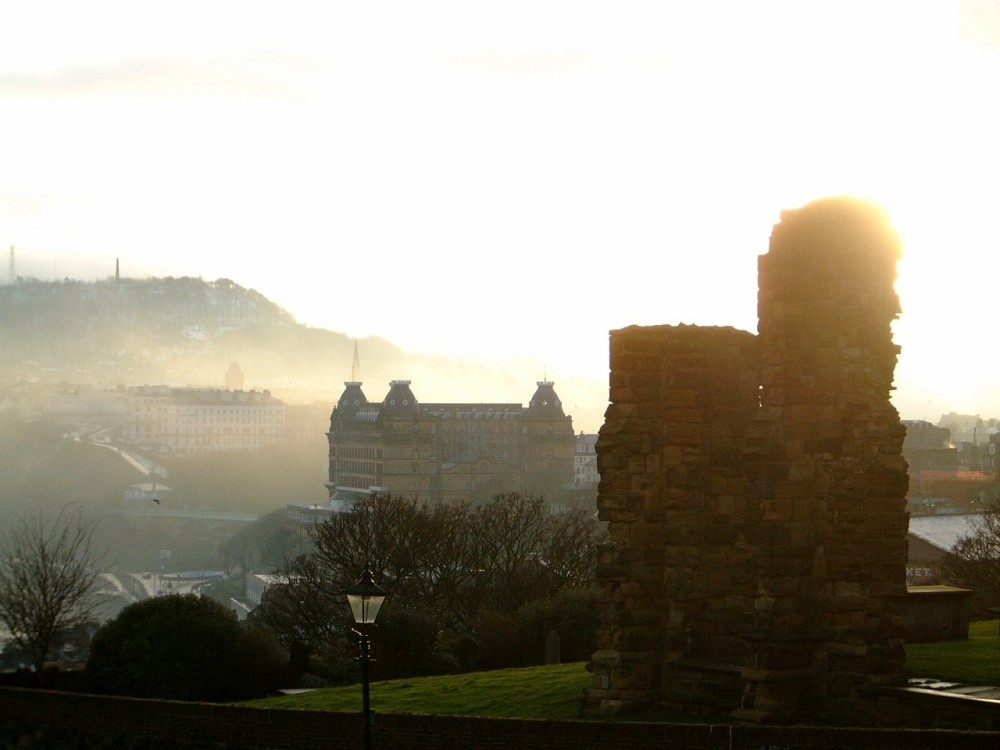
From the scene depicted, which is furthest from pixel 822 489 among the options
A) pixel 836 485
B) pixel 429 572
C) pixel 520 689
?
pixel 429 572

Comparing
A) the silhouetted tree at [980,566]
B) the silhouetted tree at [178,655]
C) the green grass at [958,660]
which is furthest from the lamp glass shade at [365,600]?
the silhouetted tree at [980,566]

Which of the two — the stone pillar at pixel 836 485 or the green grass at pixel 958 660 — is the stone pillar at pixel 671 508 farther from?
the green grass at pixel 958 660

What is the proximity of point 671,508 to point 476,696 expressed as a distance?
3987 mm

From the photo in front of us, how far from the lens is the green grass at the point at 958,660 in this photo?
63.4ft

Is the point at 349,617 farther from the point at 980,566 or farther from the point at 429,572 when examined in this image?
the point at 980,566

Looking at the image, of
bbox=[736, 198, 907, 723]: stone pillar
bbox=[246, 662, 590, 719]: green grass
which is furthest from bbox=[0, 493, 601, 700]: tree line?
bbox=[736, 198, 907, 723]: stone pillar

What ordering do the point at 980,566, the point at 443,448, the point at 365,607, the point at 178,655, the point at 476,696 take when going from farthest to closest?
the point at 443,448, the point at 980,566, the point at 178,655, the point at 476,696, the point at 365,607

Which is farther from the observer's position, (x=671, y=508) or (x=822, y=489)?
(x=671, y=508)

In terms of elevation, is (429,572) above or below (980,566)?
below

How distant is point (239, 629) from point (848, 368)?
43.8 feet

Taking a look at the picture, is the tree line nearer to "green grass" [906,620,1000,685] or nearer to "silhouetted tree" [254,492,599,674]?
"silhouetted tree" [254,492,599,674]

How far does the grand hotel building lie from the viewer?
598 ft

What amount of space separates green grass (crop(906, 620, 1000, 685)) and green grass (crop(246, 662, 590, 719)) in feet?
14.1

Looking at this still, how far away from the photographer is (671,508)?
22000 mm
